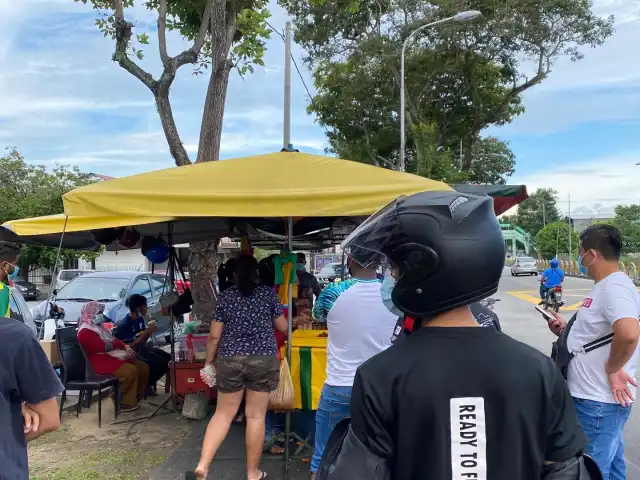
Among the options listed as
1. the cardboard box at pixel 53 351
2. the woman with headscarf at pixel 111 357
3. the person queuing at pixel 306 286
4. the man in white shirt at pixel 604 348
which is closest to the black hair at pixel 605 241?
the man in white shirt at pixel 604 348

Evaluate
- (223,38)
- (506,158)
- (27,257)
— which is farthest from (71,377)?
(506,158)

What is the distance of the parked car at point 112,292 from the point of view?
10.2 meters

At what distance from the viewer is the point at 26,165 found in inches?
1144

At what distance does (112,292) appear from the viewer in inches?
444

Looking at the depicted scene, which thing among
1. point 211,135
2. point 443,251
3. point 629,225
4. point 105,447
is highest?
point 629,225

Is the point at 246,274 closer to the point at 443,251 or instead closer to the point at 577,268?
the point at 443,251

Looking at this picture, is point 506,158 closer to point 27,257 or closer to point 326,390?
point 27,257

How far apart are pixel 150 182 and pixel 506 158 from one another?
1650 inches

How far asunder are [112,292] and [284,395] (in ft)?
25.9

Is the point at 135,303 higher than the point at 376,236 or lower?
lower

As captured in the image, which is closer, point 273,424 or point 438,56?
point 273,424

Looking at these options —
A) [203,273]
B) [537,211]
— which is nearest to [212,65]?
[203,273]

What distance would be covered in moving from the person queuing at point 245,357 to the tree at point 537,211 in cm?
9445

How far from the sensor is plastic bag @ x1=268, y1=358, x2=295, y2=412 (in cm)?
439
